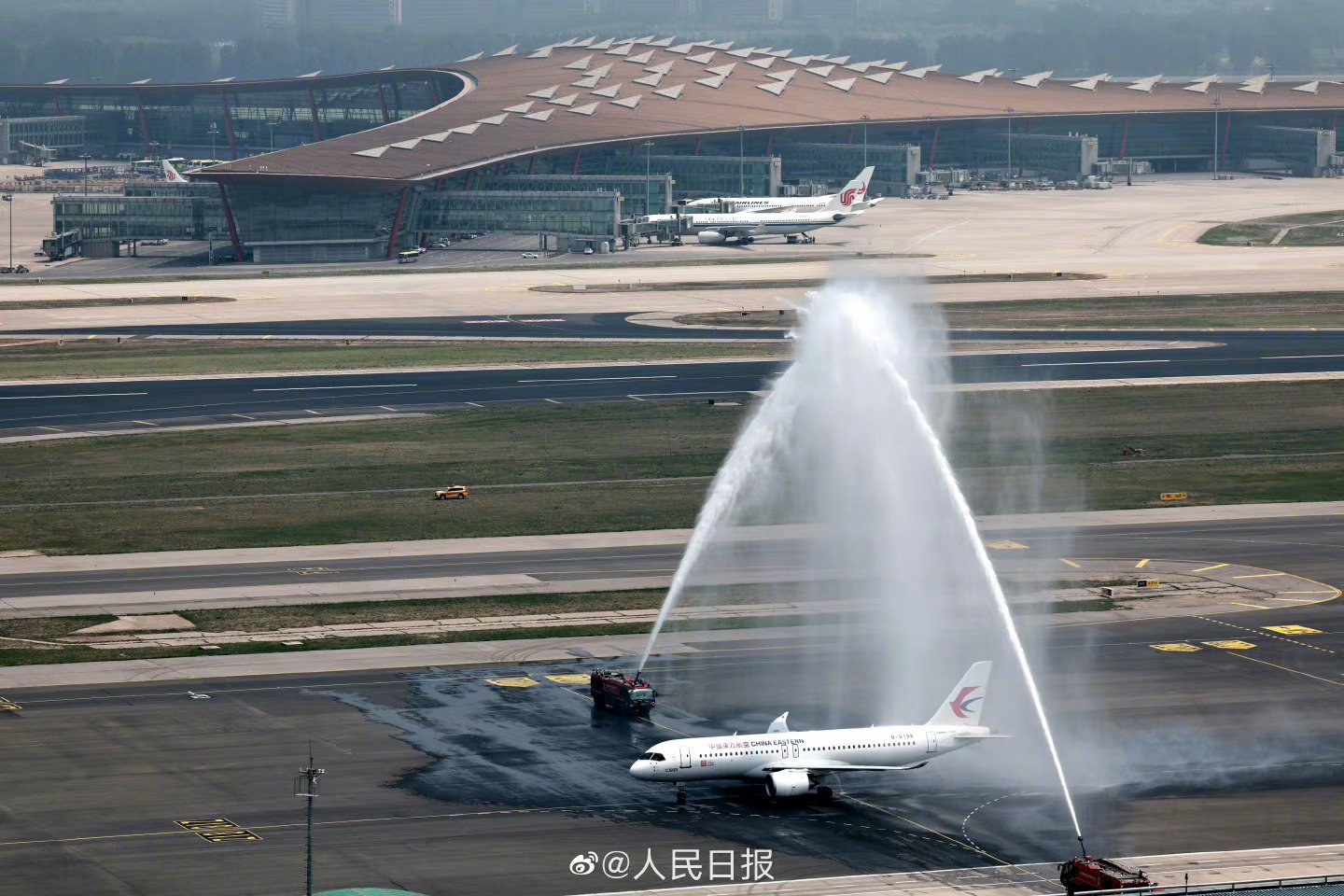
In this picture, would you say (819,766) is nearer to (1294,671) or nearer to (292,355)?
(1294,671)

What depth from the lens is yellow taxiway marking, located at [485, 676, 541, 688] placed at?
81.4 metres

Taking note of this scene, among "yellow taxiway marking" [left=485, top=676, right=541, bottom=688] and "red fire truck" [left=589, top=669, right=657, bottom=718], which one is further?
"yellow taxiway marking" [left=485, top=676, right=541, bottom=688]

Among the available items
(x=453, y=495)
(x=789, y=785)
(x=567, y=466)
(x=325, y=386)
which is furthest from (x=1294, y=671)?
(x=325, y=386)

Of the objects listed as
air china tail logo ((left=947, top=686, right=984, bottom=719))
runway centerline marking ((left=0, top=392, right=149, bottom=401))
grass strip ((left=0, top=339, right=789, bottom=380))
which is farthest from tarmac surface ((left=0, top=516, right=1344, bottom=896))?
grass strip ((left=0, top=339, right=789, bottom=380))

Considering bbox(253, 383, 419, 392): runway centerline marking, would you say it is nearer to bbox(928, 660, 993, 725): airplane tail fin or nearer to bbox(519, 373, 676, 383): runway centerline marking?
bbox(519, 373, 676, 383): runway centerline marking

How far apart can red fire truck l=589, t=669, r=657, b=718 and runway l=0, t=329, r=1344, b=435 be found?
73135 mm

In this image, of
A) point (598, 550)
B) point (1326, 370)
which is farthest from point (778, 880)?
point (1326, 370)

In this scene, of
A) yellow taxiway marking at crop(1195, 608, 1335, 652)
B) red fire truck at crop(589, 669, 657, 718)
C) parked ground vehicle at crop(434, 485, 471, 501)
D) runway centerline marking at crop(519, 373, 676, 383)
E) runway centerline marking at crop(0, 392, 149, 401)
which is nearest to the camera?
red fire truck at crop(589, 669, 657, 718)

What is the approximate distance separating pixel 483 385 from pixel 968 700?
95.3 m

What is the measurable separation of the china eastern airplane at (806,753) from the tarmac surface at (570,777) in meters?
1.09

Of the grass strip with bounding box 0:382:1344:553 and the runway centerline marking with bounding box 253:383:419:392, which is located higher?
the runway centerline marking with bounding box 253:383:419:392

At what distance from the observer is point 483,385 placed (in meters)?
159

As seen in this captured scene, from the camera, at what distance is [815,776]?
6688cm

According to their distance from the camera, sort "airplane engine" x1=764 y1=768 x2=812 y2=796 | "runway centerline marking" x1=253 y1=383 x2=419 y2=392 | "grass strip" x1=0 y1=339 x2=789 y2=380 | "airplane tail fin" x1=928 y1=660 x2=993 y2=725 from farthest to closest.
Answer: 1. "grass strip" x1=0 y1=339 x2=789 y2=380
2. "runway centerline marking" x1=253 y1=383 x2=419 y2=392
3. "airplane tail fin" x1=928 y1=660 x2=993 y2=725
4. "airplane engine" x1=764 y1=768 x2=812 y2=796
